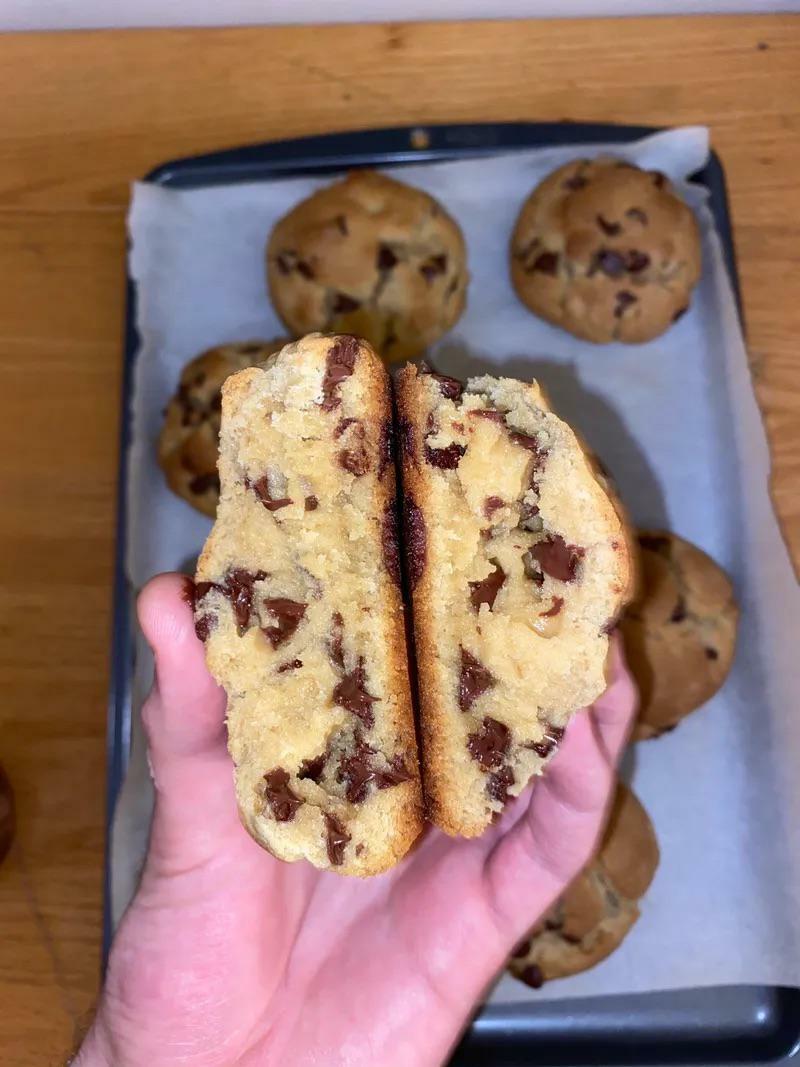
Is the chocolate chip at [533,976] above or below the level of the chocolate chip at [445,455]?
below

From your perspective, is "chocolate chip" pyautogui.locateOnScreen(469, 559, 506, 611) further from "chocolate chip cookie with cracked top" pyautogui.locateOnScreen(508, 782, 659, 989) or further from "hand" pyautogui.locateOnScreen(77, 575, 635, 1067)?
"chocolate chip cookie with cracked top" pyautogui.locateOnScreen(508, 782, 659, 989)

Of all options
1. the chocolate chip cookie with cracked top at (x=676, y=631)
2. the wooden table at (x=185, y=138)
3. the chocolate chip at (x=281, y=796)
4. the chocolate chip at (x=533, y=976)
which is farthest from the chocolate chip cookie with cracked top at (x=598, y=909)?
the chocolate chip at (x=281, y=796)

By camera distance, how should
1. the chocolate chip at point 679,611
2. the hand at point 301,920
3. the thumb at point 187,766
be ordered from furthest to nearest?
the chocolate chip at point 679,611
the hand at point 301,920
the thumb at point 187,766

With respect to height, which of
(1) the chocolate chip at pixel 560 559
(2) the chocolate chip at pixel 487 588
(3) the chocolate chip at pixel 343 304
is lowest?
(2) the chocolate chip at pixel 487 588

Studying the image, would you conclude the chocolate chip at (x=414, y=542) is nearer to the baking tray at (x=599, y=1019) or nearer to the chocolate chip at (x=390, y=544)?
the chocolate chip at (x=390, y=544)

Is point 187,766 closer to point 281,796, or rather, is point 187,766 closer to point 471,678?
point 281,796

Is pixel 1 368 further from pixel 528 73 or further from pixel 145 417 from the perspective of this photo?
pixel 528 73

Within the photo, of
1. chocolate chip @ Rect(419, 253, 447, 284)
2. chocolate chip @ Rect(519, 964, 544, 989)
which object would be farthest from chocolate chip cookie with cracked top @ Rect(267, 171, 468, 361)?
chocolate chip @ Rect(519, 964, 544, 989)
